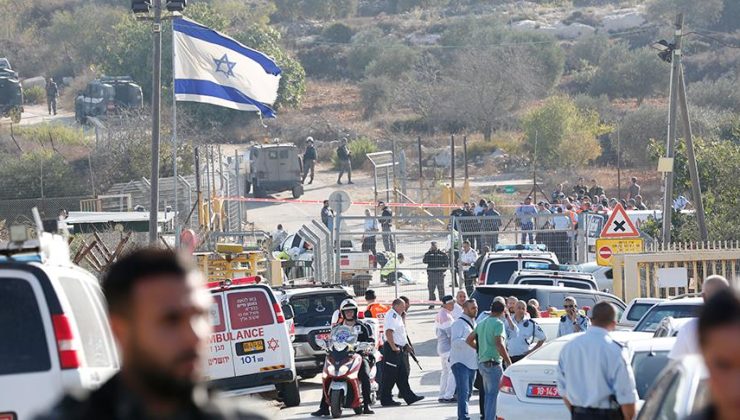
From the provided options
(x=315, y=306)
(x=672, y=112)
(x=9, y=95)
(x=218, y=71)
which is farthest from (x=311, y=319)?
(x=9, y=95)

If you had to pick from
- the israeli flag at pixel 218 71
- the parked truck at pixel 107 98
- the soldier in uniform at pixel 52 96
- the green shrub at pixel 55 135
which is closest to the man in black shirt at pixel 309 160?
the green shrub at pixel 55 135

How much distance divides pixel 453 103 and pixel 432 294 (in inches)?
1519

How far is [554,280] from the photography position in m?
22.2

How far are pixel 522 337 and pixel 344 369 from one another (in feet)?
7.96

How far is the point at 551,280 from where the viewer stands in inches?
874

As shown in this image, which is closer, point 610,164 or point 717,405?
point 717,405

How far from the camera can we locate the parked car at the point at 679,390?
622 centimetres

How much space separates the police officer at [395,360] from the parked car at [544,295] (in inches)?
56.8

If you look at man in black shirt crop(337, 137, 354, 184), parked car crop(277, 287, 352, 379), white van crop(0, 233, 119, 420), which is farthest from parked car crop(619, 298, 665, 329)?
man in black shirt crop(337, 137, 354, 184)

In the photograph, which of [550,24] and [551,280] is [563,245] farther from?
[550,24]

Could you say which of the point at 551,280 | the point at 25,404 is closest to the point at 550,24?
the point at 551,280

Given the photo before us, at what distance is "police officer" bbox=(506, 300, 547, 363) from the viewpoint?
17.0m

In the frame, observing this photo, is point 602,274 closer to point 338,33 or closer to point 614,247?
point 614,247

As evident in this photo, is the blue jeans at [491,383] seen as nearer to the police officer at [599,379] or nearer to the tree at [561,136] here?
the police officer at [599,379]
